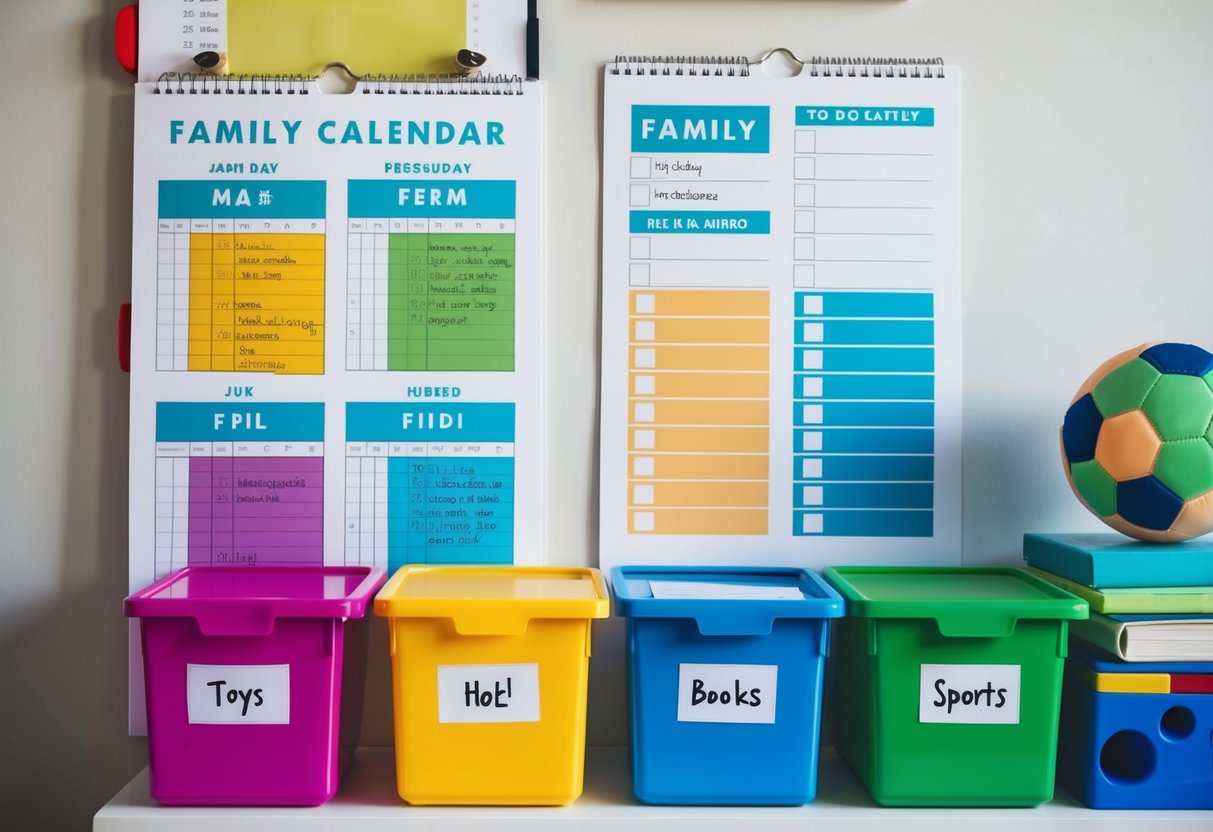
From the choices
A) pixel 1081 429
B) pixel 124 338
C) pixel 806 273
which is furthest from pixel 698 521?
pixel 124 338

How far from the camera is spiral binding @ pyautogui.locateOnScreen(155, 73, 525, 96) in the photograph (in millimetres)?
1307

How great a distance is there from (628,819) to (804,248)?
0.81 meters

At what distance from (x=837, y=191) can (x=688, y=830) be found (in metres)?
0.89

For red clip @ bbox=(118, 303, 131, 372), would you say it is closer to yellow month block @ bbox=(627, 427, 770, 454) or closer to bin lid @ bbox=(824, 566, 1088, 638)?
yellow month block @ bbox=(627, 427, 770, 454)

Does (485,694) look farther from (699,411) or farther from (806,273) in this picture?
(806,273)

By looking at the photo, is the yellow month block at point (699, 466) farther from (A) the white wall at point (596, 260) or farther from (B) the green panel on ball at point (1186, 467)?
(B) the green panel on ball at point (1186, 467)

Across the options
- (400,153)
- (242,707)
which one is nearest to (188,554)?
(242,707)

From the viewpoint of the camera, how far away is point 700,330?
1.32 m

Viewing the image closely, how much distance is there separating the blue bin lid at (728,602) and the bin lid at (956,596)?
4 cm

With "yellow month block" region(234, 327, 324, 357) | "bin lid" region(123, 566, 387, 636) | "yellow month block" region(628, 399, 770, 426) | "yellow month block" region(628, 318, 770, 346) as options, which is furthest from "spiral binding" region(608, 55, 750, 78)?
"bin lid" region(123, 566, 387, 636)

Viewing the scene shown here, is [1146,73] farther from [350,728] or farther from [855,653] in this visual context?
[350,728]

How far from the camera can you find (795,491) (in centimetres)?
132

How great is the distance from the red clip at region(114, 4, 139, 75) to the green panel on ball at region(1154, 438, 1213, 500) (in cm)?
149

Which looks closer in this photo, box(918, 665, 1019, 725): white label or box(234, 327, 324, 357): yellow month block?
box(918, 665, 1019, 725): white label
